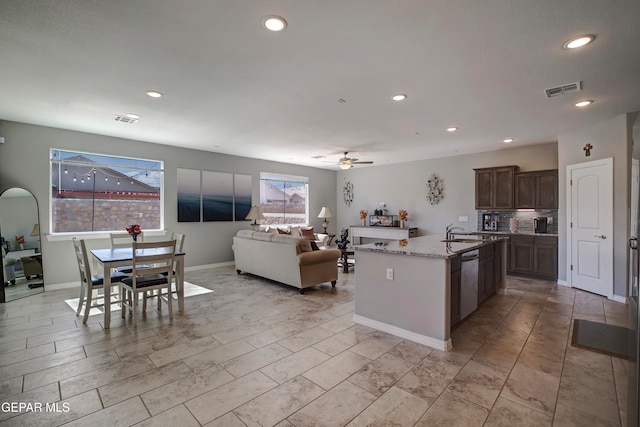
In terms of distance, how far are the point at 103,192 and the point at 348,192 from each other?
657 cm

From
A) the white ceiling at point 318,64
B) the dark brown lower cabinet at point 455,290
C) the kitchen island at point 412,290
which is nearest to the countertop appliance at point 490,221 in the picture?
the white ceiling at point 318,64

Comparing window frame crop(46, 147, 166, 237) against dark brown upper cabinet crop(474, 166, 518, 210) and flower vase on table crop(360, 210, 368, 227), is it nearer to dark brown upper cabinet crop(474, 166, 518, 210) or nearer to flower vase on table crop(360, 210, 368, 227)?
flower vase on table crop(360, 210, 368, 227)

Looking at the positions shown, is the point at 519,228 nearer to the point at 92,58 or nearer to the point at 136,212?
the point at 92,58

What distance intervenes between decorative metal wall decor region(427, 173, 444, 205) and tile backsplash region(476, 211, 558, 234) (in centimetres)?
105

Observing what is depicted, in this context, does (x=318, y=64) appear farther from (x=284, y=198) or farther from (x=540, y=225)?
(x=284, y=198)

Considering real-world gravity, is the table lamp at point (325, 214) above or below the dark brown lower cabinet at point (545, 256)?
above

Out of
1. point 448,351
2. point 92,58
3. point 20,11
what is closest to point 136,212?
point 92,58

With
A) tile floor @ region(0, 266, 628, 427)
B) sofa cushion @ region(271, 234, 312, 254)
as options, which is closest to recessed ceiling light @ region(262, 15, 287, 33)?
tile floor @ region(0, 266, 628, 427)

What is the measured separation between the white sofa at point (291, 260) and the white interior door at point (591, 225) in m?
4.06

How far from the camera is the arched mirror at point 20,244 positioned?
4.48 meters

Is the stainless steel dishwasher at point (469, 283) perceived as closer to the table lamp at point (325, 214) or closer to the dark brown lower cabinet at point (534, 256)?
the dark brown lower cabinet at point (534, 256)

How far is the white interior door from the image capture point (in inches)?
178

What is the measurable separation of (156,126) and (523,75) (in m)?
5.09

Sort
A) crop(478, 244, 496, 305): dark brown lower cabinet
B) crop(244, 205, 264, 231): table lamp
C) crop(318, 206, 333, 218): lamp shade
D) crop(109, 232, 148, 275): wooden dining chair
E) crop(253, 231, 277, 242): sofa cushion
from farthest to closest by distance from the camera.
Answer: crop(318, 206, 333, 218): lamp shade < crop(244, 205, 264, 231): table lamp < crop(253, 231, 277, 242): sofa cushion < crop(109, 232, 148, 275): wooden dining chair < crop(478, 244, 496, 305): dark brown lower cabinet
